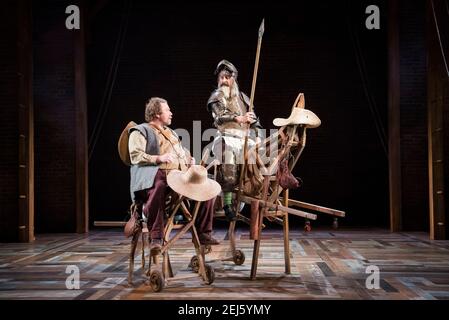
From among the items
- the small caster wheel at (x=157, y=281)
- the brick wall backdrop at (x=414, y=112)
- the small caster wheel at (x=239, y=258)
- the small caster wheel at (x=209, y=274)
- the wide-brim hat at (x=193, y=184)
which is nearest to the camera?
the wide-brim hat at (x=193, y=184)

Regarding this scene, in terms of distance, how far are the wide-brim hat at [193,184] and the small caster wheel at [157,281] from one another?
1.95 feet

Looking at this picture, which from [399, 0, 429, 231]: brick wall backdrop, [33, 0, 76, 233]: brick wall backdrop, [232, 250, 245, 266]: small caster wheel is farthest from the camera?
[33, 0, 76, 233]: brick wall backdrop

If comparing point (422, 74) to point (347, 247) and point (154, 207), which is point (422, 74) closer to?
point (347, 247)

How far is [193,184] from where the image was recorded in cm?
389

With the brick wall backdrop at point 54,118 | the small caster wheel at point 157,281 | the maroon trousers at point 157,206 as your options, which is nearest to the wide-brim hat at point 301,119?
the maroon trousers at point 157,206

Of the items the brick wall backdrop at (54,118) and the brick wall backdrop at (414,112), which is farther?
the brick wall backdrop at (54,118)

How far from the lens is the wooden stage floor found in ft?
12.7

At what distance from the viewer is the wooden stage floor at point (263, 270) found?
152 inches

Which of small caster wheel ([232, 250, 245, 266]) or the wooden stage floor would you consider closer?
the wooden stage floor

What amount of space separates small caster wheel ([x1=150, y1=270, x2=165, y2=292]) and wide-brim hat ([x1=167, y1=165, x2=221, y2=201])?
60cm

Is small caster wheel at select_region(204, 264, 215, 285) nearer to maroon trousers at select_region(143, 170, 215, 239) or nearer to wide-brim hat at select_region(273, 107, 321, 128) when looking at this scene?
maroon trousers at select_region(143, 170, 215, 239)

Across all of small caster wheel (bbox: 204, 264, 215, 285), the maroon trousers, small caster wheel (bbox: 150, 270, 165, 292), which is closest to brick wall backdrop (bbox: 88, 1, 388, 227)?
small caster wheel (bbox: 204, 264, 215, 285)

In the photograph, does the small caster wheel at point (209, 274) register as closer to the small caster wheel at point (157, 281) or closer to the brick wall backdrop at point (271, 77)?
the small caster wheel at point (157, 281)

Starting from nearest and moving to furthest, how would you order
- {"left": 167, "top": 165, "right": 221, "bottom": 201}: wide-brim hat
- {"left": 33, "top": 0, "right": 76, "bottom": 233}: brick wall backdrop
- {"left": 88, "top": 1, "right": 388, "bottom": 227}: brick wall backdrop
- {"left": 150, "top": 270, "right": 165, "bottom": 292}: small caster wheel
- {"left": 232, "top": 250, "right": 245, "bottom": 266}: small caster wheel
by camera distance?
{"left": 167, "top": 165, "right": 221, "bottom": 201}: wide-brim hat, {"left": 150, "top": 270, "right": 165, "bottom": 292}: small caster wheel, {"left": 232, "top": 250, "right": 245, "bottom": 266}: small caster wheel, {"left": 33, "top": 0, "right": 76, "bottom": 233}: brick wall backdrop, {"left": 88, "top": 1, "right": 388, "bottom": 227}: brick wall backdrop
